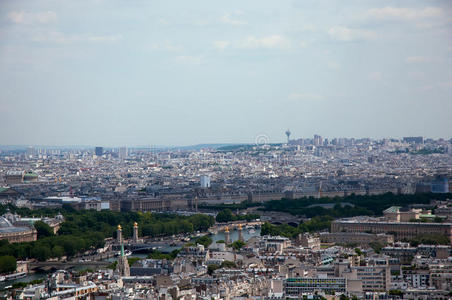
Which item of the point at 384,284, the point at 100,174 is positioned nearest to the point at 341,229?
the point at 384,284

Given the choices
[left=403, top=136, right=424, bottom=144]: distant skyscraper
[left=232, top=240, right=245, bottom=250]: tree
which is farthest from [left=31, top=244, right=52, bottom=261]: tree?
[left=403, top=136, right=424, bottom=144]: distant skyscraper

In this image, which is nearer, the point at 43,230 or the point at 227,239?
the point at 227,239

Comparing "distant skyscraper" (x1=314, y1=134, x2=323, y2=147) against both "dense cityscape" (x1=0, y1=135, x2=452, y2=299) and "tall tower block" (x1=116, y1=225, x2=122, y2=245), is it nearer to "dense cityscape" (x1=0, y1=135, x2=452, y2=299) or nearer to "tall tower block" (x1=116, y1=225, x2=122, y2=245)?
"dense cityscape" (x1=0, y1=135, x2=452, y2=299)

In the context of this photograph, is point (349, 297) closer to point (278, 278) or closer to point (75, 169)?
point (278, 278)

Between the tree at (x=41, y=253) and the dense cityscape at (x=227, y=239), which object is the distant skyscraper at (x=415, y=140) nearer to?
the dense cityscape at (x=227, y=239)

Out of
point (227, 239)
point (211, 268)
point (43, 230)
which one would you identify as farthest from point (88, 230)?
point (211, 268)

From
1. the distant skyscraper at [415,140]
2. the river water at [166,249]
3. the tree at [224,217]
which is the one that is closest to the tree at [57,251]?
the river water at [166,249]

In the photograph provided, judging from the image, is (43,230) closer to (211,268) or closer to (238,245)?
(238,245)
